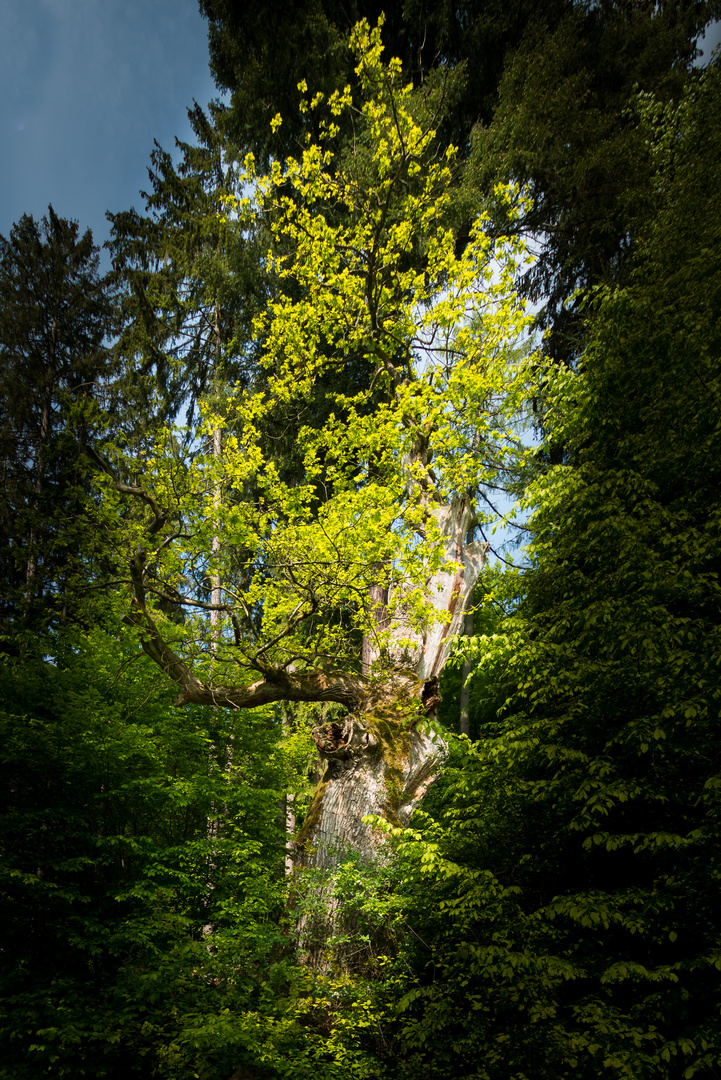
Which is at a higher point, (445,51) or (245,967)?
(445,51)

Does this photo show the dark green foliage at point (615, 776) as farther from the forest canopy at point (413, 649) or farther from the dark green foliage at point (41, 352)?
the dark green foliage at point (41, 352)

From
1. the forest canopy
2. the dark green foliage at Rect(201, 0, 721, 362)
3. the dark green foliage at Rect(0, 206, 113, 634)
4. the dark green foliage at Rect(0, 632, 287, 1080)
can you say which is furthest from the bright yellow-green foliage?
the dark green foliage at Rect(0, 206, 113, 634)

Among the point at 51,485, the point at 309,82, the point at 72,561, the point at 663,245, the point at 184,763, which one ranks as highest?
the point at 309,82

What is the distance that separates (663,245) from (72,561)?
6.59 metres

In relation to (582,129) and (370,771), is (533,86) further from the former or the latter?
(370,771)

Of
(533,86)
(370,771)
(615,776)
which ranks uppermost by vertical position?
(533,86)

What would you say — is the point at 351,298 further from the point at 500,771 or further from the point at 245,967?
the point at 245,967

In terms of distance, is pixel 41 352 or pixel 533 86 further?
pixel 41 352

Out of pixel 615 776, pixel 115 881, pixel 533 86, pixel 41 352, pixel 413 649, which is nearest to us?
pixel 615 776

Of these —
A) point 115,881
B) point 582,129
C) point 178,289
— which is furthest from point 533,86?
point 115,881

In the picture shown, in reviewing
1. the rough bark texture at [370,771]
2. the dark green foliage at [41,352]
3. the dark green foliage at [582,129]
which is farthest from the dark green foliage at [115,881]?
the dark green foliage at [582,129]

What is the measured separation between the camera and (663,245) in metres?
5.55

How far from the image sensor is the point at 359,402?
8086mm

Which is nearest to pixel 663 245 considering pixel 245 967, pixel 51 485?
pixel 245 967
